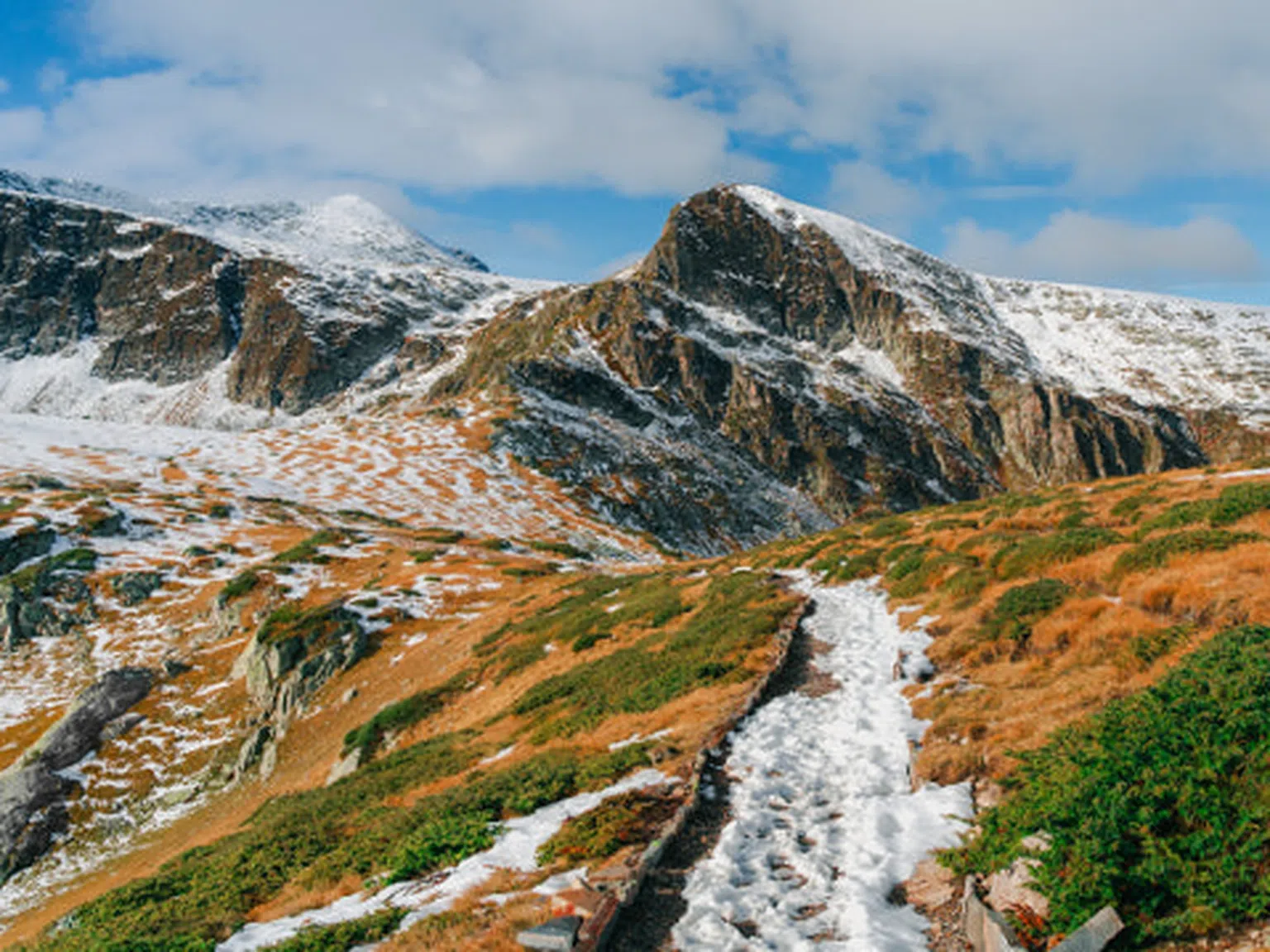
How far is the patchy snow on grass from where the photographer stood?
9906 mm

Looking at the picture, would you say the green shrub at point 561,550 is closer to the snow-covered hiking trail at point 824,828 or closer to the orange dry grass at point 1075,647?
the orange dry grass at point 1075,647

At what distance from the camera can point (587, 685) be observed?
68.9 feet

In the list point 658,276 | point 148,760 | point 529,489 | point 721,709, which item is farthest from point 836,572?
point 658,276

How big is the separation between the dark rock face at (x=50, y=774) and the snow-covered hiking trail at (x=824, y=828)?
2752cm

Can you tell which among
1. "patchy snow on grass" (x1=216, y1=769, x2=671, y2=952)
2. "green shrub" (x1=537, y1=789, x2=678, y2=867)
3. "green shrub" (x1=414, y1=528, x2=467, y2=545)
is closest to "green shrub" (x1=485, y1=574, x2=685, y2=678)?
"patchy snow on grass" (x1=216, y1=769, x2=671, y2=952)

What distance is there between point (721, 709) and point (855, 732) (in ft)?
10.0

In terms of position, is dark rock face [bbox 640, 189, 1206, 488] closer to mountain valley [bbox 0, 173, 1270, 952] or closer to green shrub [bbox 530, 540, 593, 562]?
green shrub [bbox 530, 540, 593, 562]

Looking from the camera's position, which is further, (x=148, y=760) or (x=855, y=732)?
(x=148, y=760)

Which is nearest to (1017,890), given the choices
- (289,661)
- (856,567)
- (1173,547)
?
(1173,547)

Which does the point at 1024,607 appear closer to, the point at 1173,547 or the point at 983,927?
the point at 1173,547

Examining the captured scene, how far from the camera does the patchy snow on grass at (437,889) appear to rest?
9906 mm

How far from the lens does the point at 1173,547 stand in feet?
51.6

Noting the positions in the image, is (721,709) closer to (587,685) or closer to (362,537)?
(587,685)

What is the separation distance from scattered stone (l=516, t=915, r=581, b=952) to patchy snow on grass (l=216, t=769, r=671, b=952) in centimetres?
215
